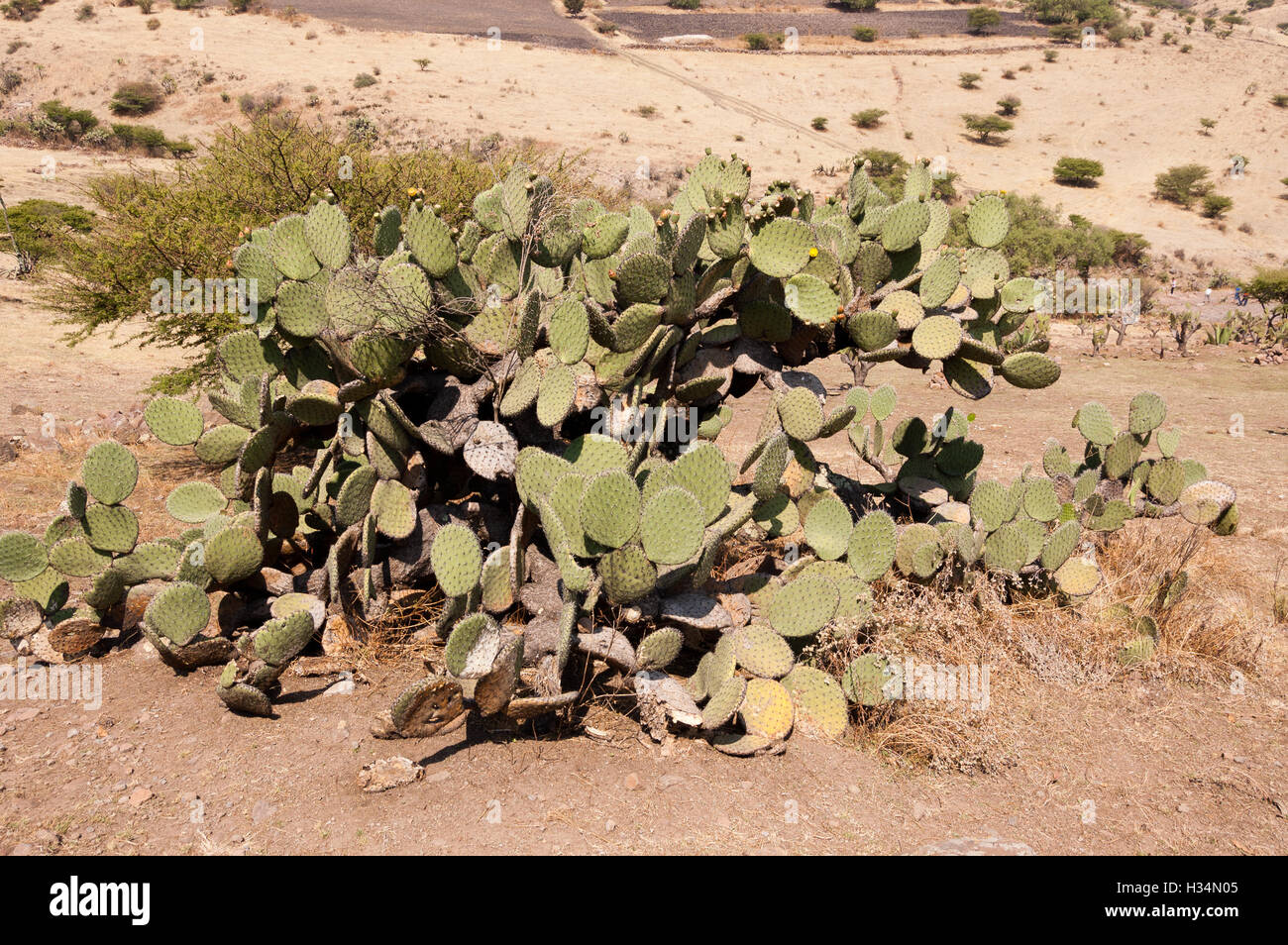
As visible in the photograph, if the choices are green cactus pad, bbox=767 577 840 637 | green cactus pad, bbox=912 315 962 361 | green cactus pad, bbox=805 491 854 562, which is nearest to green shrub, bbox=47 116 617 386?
green cactus pad, bbox=912 315 962 361

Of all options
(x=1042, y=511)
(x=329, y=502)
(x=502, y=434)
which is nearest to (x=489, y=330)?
(x=502, y=434)

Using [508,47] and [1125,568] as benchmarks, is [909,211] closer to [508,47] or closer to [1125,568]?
[1125,568]

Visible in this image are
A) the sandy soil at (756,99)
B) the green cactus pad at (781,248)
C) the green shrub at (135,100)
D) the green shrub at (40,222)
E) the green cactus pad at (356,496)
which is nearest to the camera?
the green cactus pad at (781,248)

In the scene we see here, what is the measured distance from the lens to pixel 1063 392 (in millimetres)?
12906

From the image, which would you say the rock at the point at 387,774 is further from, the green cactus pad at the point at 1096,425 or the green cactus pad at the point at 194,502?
the green cactus pad at the point at 1096,425

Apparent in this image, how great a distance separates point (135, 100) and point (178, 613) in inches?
1555

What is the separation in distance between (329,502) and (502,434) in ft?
4.25

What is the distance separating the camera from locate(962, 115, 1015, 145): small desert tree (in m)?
40.9

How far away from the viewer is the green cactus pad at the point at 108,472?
4.20 m

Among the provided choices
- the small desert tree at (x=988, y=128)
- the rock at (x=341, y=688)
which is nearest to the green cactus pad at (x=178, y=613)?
the rock at (x=341, y=688)

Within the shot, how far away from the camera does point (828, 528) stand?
4.46 metres

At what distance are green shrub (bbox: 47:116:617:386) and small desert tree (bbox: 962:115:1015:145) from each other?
38.2 meters

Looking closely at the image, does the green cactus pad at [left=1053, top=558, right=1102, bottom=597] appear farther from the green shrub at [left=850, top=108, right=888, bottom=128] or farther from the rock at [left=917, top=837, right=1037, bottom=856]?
the green shrub at [left=850, top=108, right=888, bottom=128]

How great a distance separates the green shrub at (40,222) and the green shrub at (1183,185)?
127ft
